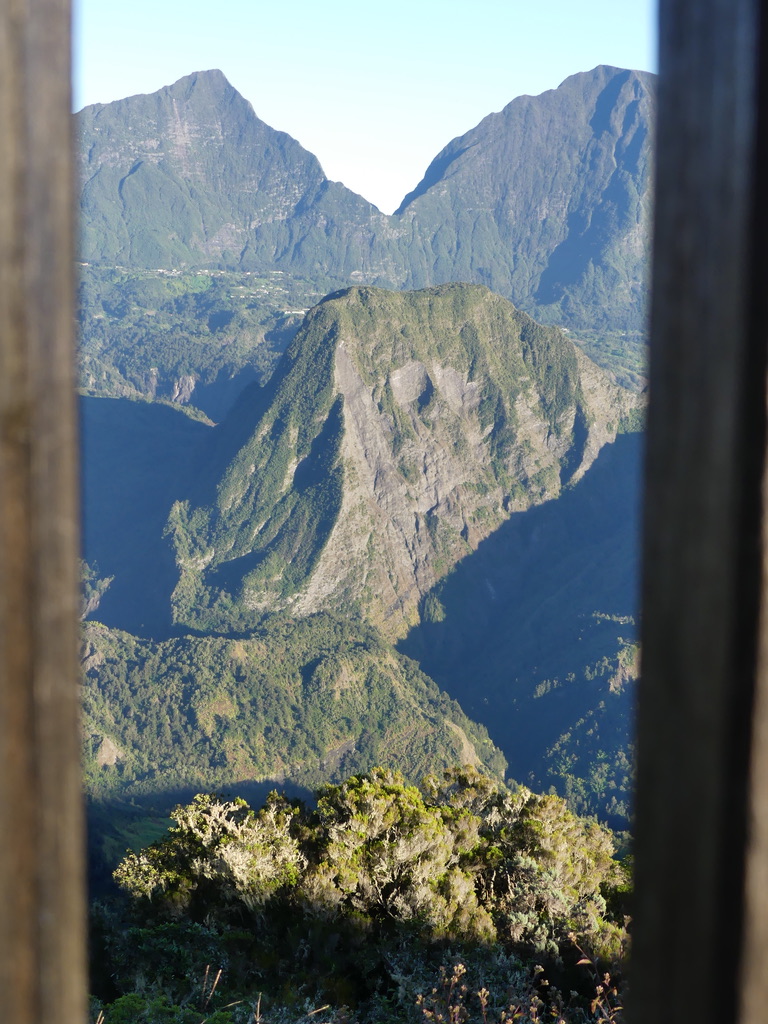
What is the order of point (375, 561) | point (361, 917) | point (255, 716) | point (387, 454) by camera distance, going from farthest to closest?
point (387, 454) → point (375, 561) → point (255, 716) → point (361, 917)

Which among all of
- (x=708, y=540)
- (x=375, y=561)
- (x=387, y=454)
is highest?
(x=387, y=454)

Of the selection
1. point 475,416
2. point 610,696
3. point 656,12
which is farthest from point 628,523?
point 656,12

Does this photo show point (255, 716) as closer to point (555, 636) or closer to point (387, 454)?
point (555, 636)

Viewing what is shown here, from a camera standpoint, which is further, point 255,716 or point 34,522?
point 255,716

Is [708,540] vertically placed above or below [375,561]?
above

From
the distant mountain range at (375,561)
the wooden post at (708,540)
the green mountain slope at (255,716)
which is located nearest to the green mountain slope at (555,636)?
the distant mountain range at (375,561)

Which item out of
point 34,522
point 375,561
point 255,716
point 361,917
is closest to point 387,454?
point 375,561

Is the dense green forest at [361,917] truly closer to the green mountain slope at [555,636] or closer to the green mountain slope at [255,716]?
the green mountain slope at [255,716]
